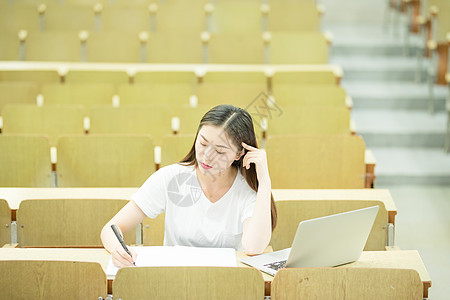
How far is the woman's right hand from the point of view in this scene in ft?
6.39

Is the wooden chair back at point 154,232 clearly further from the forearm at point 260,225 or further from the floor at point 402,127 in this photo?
the floor at point 402,127

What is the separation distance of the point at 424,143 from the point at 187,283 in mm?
3681

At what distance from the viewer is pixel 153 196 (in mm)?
2191

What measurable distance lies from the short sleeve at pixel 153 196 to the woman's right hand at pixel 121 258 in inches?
9.3

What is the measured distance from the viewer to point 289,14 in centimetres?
600

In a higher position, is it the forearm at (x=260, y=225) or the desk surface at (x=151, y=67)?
the desk surface at (x=151, y=67)

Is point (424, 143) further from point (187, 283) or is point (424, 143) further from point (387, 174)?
point (187, 283)

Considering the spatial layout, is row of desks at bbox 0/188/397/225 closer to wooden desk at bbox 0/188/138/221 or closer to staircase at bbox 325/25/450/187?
wooden desk at bbox 0/188/138/221

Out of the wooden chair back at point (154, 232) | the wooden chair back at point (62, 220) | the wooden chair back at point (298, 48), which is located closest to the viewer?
the wooden chair back at point (62, 220)

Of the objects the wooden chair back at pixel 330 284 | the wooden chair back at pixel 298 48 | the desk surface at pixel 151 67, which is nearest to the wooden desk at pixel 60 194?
the wooden chair back at pixel 330 284

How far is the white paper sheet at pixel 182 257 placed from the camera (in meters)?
1.96

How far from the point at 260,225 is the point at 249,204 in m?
0.12

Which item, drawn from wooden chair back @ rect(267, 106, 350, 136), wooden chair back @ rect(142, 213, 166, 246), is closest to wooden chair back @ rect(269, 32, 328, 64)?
wooden chair back @ rect(267, 106, 350, 136)

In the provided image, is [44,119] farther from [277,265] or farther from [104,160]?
[277,265]
